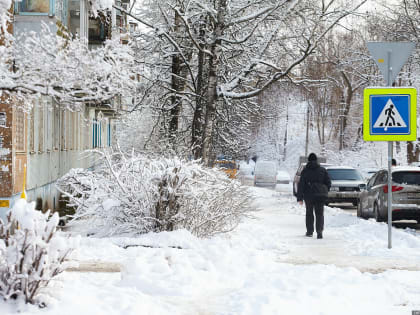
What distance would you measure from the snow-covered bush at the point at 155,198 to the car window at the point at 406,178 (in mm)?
7071

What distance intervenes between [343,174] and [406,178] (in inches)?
380

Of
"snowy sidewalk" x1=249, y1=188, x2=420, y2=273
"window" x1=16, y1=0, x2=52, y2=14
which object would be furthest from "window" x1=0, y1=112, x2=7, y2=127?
"snowy sidewalk" x1=249, y1=188, x2=420, y2=273

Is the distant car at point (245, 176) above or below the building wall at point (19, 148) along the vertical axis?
below

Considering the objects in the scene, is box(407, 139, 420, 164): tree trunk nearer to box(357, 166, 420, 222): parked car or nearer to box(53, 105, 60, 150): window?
box(53, 105, 60, 150): window

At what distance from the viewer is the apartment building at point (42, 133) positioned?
15945mm

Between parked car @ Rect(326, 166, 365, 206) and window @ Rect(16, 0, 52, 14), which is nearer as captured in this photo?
window @ Rect(16, 0, 52, 14)

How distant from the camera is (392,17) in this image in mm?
28062

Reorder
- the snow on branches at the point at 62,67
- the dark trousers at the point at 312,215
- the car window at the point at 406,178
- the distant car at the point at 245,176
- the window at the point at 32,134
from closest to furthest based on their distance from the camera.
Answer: the snow on branches at the point at 62,67
the dark trousers at the point at 312,215
the distant car at the point at 245,176
the car window at the point at 406,178
the window at the point at 32,134

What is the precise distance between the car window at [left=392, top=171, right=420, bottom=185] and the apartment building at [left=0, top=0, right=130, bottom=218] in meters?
7.17

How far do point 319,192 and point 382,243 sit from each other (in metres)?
2.34

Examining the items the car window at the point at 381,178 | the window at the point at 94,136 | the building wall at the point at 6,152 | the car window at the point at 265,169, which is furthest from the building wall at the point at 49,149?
the car window at the point at 265,169

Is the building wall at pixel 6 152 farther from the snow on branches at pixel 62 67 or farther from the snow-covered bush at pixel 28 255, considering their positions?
the snow-covered bush at pixel 28 255

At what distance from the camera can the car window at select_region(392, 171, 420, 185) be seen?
18391mm

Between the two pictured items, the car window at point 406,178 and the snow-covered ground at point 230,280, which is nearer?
the snow-covered ground at point 230,280
